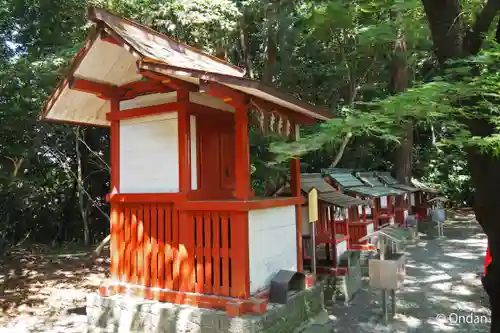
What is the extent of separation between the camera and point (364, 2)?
21.8 feet

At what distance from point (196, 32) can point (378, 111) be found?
24.7ft

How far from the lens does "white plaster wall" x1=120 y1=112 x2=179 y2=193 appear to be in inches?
225

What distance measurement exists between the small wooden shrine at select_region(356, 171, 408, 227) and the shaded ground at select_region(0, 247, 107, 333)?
32.1ft

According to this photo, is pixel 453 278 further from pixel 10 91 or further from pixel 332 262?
pixel 10 91

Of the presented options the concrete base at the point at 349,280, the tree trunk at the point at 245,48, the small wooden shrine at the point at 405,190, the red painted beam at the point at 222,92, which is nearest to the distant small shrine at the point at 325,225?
the concrete base at the point at 349,280

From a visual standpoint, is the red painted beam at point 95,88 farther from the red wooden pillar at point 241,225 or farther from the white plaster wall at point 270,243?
the white plaster wall at point 270,243

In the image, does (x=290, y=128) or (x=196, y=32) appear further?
(x=196, y=32)

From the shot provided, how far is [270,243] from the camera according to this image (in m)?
5.80

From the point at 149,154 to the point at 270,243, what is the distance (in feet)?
7.44

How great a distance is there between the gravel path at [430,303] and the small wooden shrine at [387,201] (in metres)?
2.44

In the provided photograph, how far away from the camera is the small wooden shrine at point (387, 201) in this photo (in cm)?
1493

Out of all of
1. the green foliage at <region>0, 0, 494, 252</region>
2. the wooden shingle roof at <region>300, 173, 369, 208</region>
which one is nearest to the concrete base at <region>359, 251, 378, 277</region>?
the wooden shingle roof at <region>300, 173, 369, 208</region>

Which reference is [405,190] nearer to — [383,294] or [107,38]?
[383,294]

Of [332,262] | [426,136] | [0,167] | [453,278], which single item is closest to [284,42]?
[332,262]
